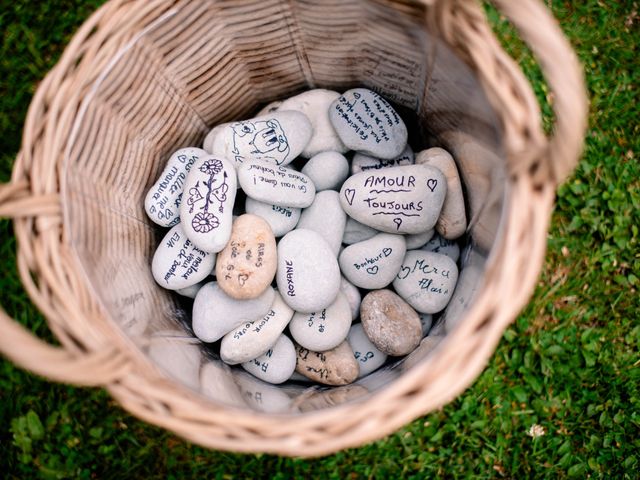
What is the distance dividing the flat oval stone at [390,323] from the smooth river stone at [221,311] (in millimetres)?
164

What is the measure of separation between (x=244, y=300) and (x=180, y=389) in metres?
0.24

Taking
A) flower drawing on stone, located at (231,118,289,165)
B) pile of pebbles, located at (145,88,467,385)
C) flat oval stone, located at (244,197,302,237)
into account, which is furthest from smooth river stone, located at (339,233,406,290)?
flower drawing on stone, located at (231,118,289,165)

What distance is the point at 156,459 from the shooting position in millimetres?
1138

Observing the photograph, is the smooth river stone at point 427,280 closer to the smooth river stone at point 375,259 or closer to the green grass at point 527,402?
the smooth river stone at point 375,259

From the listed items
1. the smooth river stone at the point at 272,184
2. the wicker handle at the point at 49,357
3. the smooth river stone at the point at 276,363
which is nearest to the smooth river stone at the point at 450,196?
the smooth river stone at the point at 272,184

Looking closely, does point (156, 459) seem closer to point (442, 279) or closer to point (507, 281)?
point (442, 279)

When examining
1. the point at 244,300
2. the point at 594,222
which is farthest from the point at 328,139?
the point at 594,222

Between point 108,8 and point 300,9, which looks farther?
point 300,9

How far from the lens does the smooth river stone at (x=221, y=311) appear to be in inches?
35.8

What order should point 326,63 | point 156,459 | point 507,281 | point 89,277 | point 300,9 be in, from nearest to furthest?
point 507,281 < point 89,277 < point 300,9 < point 326,63 < point 156,459

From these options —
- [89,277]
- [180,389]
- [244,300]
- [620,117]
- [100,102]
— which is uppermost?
[100,102]

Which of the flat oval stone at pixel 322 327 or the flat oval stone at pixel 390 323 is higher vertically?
the flat oval stone at pixel 322 327

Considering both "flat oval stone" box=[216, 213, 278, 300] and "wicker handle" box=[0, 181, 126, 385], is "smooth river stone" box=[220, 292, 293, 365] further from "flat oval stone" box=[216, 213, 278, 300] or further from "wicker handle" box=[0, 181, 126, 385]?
"wicker handle" box=[0, 181, 126, 385]

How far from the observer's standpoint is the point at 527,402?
1142mm
